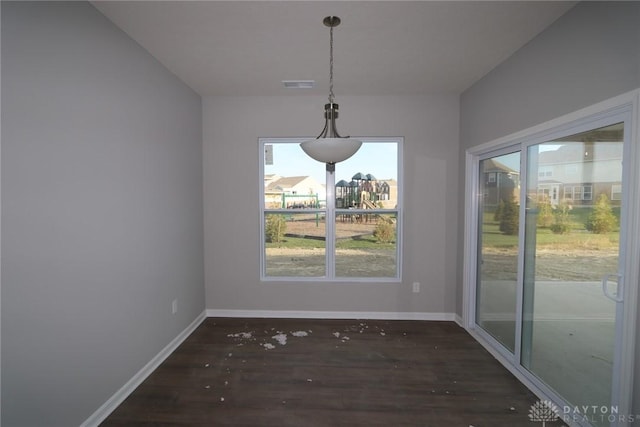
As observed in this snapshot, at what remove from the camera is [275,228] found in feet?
13.0

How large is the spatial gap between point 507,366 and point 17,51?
400 cm

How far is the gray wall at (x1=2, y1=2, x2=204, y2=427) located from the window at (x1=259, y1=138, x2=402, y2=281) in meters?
1.27

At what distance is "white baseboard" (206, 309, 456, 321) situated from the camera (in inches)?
150

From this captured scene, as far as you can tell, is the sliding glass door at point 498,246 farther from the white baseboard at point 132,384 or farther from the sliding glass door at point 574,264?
the white baseboard at point 132,384

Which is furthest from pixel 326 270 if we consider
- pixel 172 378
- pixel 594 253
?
pixel 594 253

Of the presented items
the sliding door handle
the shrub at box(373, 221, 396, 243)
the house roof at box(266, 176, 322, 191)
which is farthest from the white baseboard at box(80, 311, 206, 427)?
the sliding door handle

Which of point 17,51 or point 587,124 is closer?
point 17,51

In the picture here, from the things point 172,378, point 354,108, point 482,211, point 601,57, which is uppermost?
point 354,108

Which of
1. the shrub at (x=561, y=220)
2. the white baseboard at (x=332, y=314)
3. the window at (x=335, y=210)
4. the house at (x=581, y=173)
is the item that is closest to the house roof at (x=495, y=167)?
the house at (x=581, y=173)

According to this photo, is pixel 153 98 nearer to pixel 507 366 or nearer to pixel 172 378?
pixel 172 378

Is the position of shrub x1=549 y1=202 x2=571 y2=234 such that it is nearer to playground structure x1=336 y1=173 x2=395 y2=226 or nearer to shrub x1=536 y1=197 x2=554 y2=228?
shrub x1=536 y1=197 x2=554 y2=228

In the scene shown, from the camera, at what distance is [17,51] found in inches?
59.8

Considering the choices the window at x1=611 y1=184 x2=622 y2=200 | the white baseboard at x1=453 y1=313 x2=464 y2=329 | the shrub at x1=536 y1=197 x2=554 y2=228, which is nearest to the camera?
the window at x1=611 y1=184 x2=622 y2=200

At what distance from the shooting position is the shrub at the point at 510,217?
2.73 m
